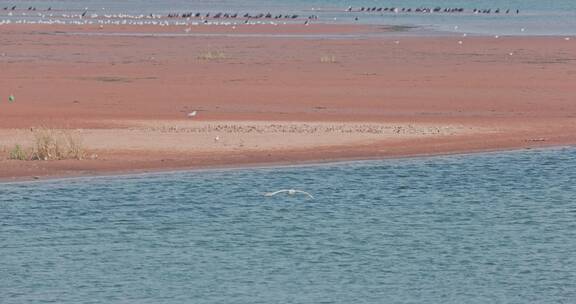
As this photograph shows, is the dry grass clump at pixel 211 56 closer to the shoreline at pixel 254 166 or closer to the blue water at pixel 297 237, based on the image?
the shoreline at pixel 254 166

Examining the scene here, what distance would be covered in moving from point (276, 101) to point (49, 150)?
932cm

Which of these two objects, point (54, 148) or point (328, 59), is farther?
point (328, 59)

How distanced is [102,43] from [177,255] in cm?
3662

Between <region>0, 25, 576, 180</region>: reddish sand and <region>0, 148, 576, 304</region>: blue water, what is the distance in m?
1.92

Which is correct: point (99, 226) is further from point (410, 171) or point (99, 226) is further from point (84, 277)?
point (410, 171)

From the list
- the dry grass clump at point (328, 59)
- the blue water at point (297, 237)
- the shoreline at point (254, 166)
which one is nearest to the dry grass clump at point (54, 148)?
the shoreline at point (254, 166)

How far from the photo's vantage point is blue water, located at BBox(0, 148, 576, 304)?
1212 centimetres

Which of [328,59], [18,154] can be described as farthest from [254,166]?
[328,59]

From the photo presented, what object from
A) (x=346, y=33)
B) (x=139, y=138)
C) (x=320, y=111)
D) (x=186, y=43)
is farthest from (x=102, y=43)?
(x=139, y=138)

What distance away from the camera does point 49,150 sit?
63.0 ft

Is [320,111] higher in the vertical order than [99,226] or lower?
higher

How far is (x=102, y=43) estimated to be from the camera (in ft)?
162

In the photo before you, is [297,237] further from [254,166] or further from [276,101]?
[276,101]

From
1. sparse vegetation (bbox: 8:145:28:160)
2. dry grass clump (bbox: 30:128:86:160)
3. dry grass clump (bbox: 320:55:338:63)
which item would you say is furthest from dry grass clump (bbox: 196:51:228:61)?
sparse vegetation (bbox: 8:145:28:160)
